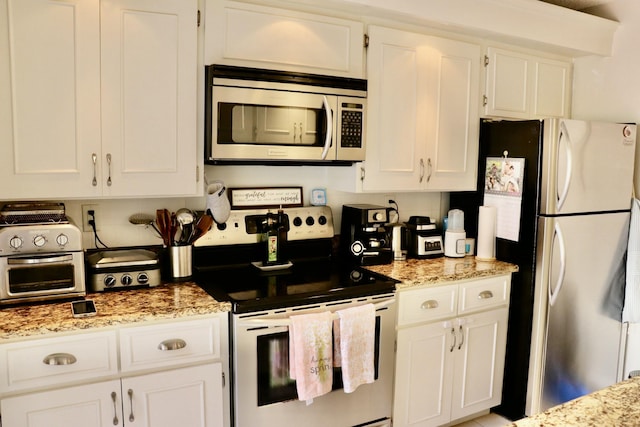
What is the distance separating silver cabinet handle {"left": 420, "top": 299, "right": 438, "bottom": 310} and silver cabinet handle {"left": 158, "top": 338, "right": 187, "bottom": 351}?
1.23 meters

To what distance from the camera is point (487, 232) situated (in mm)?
3158

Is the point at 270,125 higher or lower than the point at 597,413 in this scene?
higher

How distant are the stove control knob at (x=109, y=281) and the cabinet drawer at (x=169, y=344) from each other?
1.18 ft

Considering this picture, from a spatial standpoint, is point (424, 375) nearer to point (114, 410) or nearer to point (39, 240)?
point (114, 410)

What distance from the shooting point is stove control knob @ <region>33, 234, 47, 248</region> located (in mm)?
2064

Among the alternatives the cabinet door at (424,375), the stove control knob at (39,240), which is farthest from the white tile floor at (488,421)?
the stove control knob at (39,240)

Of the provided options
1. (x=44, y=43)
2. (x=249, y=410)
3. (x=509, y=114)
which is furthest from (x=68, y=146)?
(x=509, y=114)

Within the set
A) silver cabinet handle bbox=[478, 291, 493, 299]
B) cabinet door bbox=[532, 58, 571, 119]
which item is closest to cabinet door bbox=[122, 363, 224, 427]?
silver cabinet handle bbox=[478, 291, 493, 299]

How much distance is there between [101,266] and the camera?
2262 millimetres

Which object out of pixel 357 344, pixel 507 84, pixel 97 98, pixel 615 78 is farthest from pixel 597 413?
pixel 615 78

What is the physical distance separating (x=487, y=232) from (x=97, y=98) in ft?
7.35

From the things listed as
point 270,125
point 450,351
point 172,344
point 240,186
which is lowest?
point 450,351

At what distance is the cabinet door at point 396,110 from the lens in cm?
281

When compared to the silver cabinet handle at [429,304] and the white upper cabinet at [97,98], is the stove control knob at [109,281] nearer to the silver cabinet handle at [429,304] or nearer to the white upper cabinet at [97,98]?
the white upper cabinet at [97,98]
